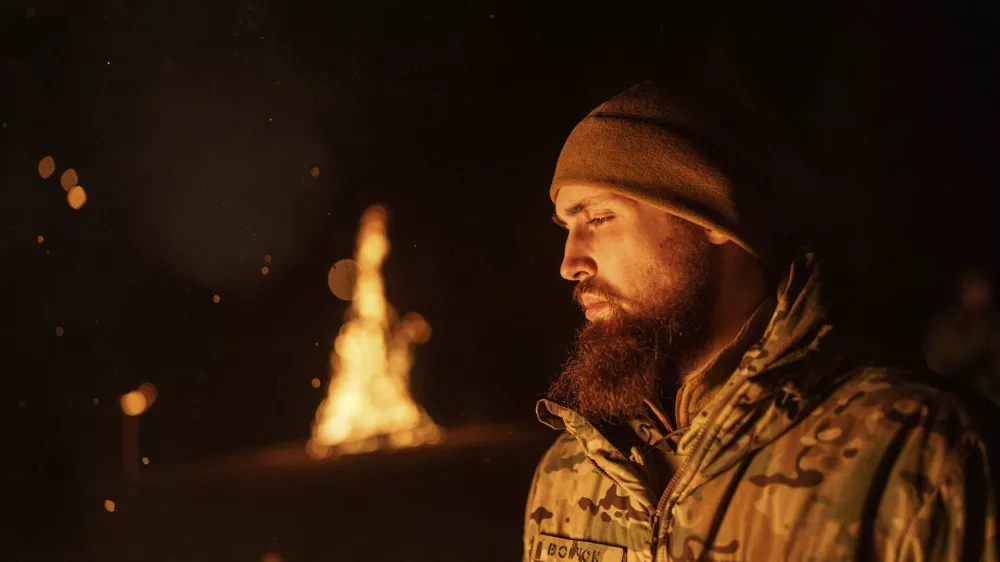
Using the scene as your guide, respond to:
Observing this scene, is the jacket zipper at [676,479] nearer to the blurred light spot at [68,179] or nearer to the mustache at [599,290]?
the mustache at [599,290]

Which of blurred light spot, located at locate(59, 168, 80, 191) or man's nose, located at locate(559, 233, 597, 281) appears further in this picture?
blurred light spot, located at locate(59, 168, 80, 191)

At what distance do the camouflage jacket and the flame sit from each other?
1186 cm

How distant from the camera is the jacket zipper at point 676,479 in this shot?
82.5 inches

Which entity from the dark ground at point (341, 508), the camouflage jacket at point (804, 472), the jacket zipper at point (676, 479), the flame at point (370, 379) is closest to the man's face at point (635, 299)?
the camouflage jacket at point (804, 472)

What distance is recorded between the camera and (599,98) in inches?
157

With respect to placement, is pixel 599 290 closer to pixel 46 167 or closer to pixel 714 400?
pixel 714 400

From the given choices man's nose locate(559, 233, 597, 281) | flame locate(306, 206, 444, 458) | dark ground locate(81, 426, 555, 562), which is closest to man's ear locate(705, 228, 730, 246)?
man's nose locate(559, 233, 597, 281)

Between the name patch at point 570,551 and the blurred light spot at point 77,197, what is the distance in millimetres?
3142

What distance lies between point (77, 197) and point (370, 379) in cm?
1289

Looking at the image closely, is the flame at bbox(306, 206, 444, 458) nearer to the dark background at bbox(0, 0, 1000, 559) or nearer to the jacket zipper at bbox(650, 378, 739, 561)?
the dark background at bbox(0, 0, 1000, 559)

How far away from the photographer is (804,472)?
193 cm

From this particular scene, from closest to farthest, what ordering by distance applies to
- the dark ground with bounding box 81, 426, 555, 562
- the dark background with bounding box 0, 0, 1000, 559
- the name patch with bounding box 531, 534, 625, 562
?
the name patch with bounding box 531, 534, 625, 562, the dark background with bounding box 0, 0, 1000, 559, the dark ground with bounding box 81, 426, 555, 562

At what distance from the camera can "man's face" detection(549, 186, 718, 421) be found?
2.36 meters

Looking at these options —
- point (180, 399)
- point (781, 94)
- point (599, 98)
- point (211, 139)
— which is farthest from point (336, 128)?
point (180, 399)
